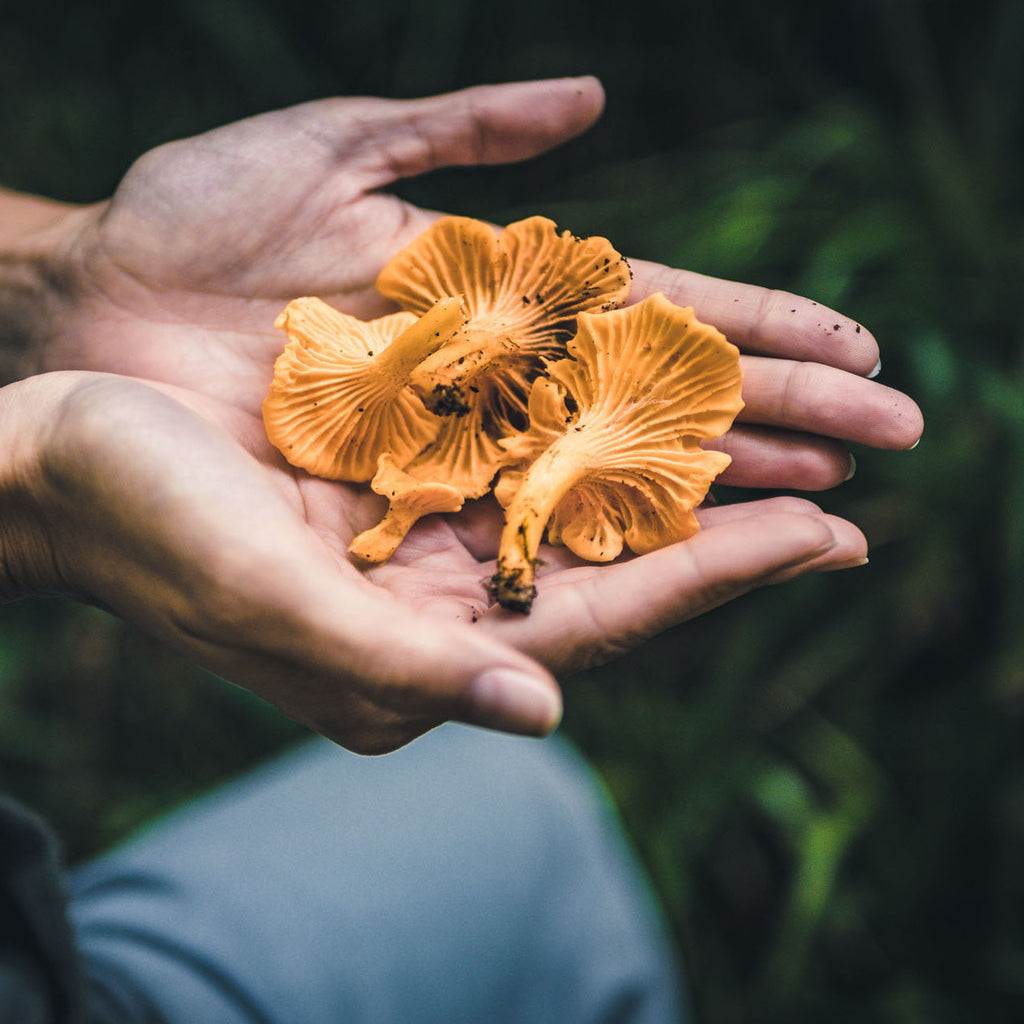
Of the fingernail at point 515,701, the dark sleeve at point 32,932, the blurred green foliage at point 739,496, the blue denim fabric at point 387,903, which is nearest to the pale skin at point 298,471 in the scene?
the fingernail at point 515,701

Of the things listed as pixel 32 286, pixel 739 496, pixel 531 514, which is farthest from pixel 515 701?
pixel 32 286

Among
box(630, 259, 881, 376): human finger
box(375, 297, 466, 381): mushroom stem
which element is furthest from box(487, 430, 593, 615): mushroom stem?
box(630, 259, 881, 376): human finger

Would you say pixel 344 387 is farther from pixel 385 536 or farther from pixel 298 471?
pixel 385 536

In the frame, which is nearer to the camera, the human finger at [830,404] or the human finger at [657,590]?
the human finger at [657,590]

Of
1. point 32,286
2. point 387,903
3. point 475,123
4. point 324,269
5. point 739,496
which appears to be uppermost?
point 475,123

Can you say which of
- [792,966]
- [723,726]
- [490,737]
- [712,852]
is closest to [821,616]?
[723,726]

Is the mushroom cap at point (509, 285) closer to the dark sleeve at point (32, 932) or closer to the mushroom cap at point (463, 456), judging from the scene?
the mushroom cap at point (463, 456)
